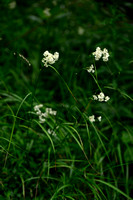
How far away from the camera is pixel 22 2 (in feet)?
11.3

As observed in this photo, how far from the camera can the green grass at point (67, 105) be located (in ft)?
5.79

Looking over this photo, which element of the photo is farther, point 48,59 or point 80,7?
point 80,7

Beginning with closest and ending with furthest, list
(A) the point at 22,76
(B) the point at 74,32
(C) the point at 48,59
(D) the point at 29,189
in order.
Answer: (C) the point at 48,59 < (D) the point at 29,189 < (A) the point at 22,76 < (B) the point at 74,32

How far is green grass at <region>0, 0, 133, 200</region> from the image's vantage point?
176cm

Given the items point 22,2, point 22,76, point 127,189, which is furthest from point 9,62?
point 127,189

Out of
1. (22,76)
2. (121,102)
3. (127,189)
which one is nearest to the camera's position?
(127,189)

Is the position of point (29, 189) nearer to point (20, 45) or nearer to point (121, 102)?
point (121, 102)

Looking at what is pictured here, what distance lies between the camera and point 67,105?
250cm

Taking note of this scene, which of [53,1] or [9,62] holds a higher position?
[53,1]

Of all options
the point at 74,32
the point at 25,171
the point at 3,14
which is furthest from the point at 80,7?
the point at 25,171

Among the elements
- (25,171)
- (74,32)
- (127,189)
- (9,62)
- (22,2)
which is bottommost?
(127,189)

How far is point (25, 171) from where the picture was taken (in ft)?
6.13

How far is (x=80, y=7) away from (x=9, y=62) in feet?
4.44

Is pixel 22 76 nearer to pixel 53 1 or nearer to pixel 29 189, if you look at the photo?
pixel 53 1
